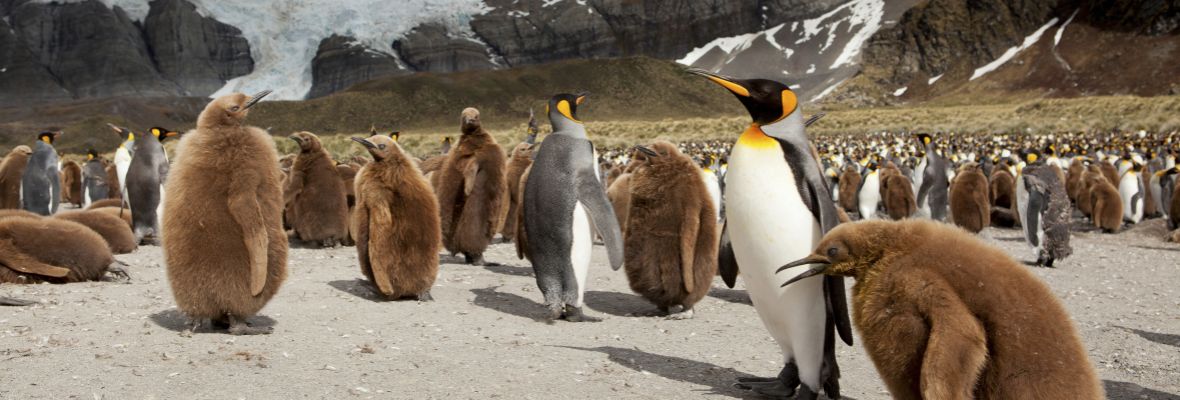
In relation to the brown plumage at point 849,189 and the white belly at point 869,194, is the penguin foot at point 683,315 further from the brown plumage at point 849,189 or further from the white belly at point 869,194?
the brown plumage at point 849,189

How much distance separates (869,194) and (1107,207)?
3416mm

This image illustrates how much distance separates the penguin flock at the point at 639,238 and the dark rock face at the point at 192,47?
3930 inches

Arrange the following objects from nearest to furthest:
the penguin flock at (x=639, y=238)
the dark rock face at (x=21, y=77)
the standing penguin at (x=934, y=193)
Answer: the penguin flock at (x=639, y=238)
the standing penguin at (x=934, y=193)
the dark rock face at (x=21, y=77)

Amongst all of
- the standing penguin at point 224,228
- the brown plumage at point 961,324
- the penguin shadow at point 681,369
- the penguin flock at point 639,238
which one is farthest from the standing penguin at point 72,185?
the brown plumage at point 961,324

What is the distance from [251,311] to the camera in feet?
15.9

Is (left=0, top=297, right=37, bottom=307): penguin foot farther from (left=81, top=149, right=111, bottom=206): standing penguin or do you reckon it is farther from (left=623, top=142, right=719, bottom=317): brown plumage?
(left=81, top=149, right=111, bottom=206): standing penguin

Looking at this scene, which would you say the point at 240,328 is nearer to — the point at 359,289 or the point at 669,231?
the point at 359,289

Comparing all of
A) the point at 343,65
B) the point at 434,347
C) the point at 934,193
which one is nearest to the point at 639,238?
the point at 434,347

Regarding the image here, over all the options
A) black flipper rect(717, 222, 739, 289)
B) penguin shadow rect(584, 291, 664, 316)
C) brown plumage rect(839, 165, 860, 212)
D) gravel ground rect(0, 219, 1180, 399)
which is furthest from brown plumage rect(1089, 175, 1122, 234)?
black flipper rect(717, 222, 739, 289)

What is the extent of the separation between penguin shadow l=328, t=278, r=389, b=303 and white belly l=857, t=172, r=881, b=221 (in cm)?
1005

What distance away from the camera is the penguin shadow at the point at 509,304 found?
617 cm

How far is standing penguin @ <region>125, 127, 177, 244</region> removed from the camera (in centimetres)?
957

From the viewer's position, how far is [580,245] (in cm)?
594

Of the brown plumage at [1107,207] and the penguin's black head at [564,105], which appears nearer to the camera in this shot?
the penguin's black head at [564,105]
